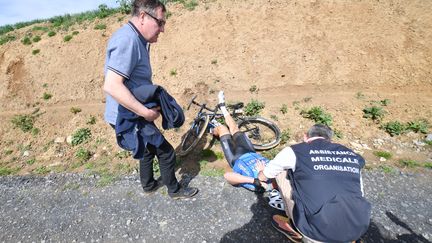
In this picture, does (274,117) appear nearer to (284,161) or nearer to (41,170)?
(284,161)

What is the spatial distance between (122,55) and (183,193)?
2.82m

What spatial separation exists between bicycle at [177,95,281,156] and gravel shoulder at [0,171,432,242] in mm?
1116

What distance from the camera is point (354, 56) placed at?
349 inches

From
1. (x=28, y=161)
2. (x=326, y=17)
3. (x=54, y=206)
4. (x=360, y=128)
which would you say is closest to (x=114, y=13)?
(x=28, y=161)

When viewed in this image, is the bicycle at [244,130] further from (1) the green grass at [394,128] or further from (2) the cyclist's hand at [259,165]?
(1) the green grass at [394,128]

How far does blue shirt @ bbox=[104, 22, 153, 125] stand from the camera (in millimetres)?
3352

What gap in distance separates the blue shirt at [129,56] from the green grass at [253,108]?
4348mm

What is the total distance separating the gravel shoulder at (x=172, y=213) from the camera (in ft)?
14.5

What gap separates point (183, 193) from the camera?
5.12 m

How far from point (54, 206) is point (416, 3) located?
12.0 m

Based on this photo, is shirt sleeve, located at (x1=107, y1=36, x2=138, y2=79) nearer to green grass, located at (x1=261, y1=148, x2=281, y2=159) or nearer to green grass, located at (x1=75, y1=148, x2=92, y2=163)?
green grass, located at (x1=261, y1=148, x2=281, y2=159)

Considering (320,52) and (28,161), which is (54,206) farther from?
(320,52)

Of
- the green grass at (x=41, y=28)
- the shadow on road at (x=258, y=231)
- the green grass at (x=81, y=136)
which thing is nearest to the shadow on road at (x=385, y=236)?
the shadow on road at (x=258, y=231)

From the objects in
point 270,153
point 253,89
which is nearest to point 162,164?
point 270,153
